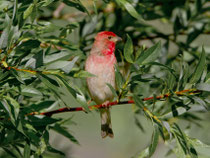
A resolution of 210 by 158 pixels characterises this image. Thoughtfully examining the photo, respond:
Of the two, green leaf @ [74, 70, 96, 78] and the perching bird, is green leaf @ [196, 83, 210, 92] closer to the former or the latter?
green leaf @ [74, 70, 96, 78]

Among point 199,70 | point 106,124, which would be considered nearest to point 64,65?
point 199,70

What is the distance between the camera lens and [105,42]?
14.5 ft

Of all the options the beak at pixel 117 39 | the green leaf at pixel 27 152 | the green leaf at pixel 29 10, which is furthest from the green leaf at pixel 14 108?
the beak at pixel 117 39

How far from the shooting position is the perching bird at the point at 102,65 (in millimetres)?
4203

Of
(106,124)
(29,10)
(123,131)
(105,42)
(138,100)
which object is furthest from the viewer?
(123,131)

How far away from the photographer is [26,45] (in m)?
2.75

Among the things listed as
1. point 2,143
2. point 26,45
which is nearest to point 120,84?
point 26,45

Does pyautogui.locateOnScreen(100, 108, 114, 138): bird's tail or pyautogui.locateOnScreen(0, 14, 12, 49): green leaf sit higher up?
pyautogui.locateOnScreen(0, 14, 12, 49): green leaf

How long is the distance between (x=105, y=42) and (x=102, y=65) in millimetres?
325

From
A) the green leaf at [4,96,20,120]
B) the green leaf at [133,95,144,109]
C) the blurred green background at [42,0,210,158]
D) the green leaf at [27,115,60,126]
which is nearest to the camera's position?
the green leaf at [4,96,20,120]

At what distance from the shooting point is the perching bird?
4203 millimetres

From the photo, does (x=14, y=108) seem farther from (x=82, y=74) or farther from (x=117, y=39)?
(x=117, y=39)

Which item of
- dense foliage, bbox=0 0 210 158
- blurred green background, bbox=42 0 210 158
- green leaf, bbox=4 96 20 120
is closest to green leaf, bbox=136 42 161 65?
dense foliage, bbox=0 0 210 158

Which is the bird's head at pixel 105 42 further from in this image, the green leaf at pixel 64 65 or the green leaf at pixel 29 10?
the green leaf at pixel 29 10
